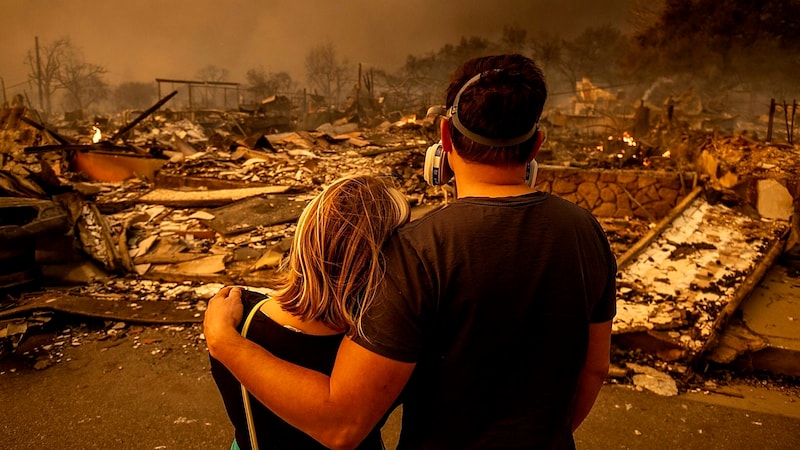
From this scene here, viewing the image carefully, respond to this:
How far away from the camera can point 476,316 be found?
935 millimetres

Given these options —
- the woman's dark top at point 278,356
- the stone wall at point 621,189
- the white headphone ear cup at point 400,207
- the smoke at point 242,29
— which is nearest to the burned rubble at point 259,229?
the stone wall at point 621,189

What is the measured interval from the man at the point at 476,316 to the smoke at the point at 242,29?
5275cm

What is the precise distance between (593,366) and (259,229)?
6.56m

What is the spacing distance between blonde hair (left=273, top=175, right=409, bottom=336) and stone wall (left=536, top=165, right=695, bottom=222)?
7382mm

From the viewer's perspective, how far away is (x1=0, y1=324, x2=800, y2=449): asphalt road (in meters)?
2.93

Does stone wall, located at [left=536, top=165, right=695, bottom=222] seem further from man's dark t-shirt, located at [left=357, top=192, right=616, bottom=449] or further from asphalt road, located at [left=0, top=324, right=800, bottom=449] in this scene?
man's dark t-shirt, located at [left=357, top=192, right=616, bottom=449]

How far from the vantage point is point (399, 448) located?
1.17 metres

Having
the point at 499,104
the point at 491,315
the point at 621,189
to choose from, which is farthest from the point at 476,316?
the point at 621,189

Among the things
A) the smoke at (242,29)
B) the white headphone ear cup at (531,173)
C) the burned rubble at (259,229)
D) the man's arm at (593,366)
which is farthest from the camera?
the smoke at (242,29)

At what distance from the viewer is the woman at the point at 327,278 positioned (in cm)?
100

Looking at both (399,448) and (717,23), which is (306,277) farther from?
(717,23)

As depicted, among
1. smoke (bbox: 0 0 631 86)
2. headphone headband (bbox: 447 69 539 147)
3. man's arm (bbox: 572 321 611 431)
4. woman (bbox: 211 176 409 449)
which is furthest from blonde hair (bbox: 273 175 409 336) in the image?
smoke (bbox: 0 0 631 86)

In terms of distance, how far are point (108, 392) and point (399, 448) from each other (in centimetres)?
316

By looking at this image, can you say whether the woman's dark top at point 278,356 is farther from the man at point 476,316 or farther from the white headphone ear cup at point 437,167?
the white headphone ear cup at point 437,167
